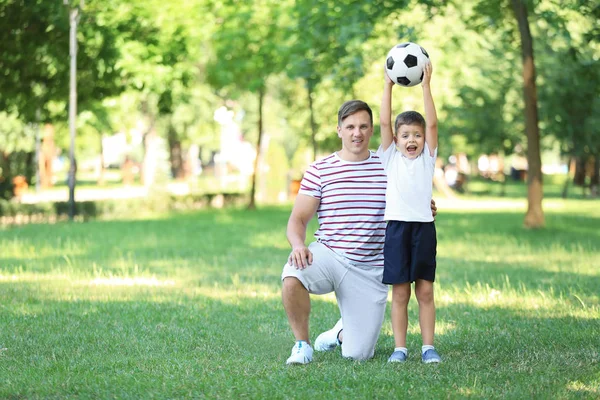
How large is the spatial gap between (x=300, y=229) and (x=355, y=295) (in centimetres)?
60

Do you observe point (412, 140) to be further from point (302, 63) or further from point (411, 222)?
point (302, 63)

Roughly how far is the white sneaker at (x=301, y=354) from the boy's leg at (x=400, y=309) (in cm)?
59

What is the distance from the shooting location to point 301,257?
684 cm

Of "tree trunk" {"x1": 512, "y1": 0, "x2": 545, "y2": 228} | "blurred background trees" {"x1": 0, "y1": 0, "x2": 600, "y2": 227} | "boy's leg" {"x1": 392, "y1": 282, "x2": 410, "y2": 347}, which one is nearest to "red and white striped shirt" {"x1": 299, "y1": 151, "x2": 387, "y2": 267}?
"boy's leg" {"x1": 392, "y1": 282, "x2": 410, "y2": 347}

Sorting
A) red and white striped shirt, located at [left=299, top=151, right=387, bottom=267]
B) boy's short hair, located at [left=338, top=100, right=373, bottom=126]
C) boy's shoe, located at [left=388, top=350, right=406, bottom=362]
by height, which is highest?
boy's short hair, located at [left=338, top=100, right=373, bottom=126]

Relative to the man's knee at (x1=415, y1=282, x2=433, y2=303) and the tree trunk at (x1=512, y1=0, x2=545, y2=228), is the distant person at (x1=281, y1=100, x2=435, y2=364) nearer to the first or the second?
the man's knee at (x1=415, y1=282, x2=433, y2=303)

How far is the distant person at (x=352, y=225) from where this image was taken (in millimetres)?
7156

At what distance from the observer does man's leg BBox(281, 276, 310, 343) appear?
6973 mm

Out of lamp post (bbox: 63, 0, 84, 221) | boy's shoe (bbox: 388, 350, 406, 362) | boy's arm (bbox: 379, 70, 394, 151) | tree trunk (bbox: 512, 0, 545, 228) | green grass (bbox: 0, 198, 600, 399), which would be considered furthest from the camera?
lamp post (bbox: 63, 0, 84, 221)

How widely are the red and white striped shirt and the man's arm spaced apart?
55 millimetres

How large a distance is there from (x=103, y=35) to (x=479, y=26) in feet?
28.7

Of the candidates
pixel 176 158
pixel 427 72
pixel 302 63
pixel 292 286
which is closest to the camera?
pixel 292 286

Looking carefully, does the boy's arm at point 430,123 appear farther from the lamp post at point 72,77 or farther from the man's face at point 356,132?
the lamp post at point 72,77

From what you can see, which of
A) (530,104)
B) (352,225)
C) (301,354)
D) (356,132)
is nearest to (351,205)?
(352,225)
